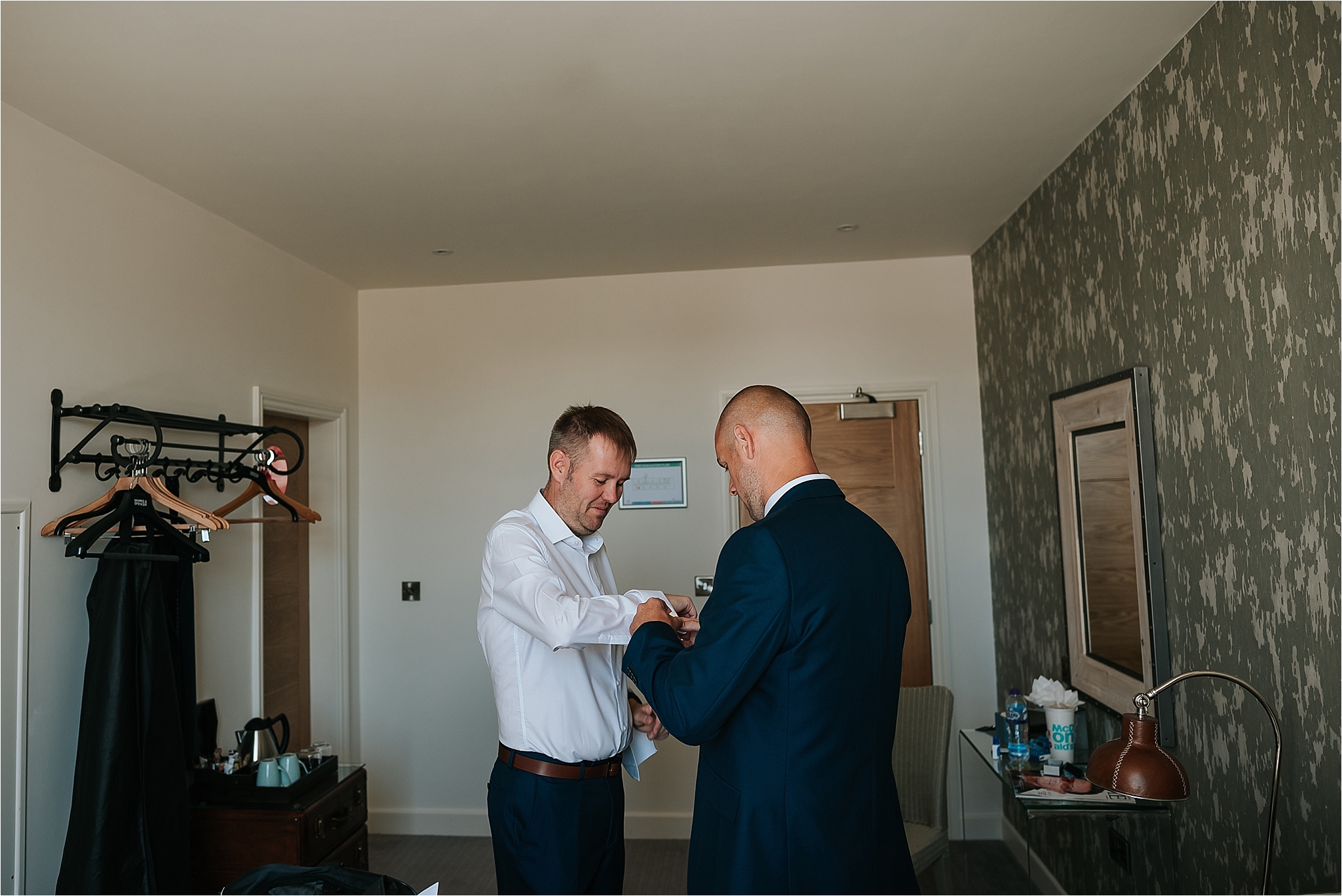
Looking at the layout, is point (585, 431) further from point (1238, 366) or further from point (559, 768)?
point (1238, 366)

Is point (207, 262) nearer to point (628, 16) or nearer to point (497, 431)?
point (497, 431)

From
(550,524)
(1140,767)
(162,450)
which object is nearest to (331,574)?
(162,450)

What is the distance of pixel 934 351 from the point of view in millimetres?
4371

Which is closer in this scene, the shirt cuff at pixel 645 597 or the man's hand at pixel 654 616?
the man's hand at pixel 654 616

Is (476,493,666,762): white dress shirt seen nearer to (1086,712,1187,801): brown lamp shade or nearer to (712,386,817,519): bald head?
(712,386,817,519): bald head

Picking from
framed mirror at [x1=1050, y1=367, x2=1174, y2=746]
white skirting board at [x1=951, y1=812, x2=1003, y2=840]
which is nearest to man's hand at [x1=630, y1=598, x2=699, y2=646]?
framed mirror at [x1=1050, y1=367, x2=1174, y2=746]

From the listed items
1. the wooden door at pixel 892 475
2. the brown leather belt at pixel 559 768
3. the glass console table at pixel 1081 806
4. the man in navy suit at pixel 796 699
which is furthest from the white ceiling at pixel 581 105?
the glass console table at pixel 1081 806

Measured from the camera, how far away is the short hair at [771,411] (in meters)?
1.81

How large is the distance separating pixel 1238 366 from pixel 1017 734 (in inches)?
59.8

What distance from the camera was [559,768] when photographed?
207 cm

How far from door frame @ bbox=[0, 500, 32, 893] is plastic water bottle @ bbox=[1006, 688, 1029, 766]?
2.95 m

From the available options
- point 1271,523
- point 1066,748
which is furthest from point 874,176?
point 1066,748

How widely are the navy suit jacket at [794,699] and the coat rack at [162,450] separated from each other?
1892 mm

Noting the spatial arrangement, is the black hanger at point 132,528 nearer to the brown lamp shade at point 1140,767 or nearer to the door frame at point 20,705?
the door frame at point 20,705
